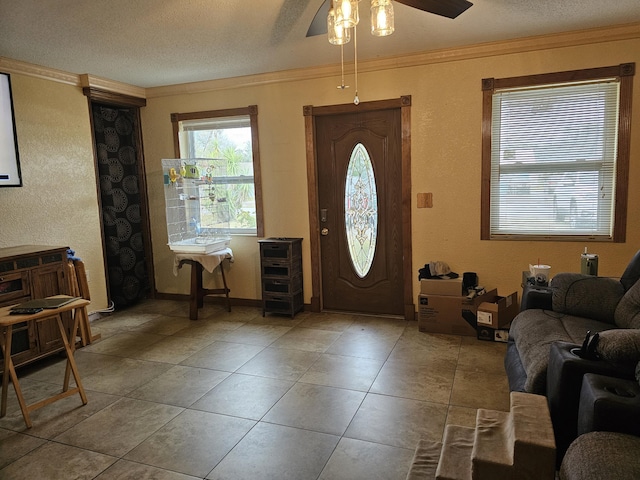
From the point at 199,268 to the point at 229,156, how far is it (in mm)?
1316

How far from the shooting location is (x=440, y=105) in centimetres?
405

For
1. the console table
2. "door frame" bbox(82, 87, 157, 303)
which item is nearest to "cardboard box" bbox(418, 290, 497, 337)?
the console table

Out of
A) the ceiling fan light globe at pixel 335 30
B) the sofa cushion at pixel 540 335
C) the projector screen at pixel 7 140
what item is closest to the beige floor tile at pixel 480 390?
the sofa cushion at pixel 540 335

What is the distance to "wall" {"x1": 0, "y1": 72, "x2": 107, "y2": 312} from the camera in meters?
3.90

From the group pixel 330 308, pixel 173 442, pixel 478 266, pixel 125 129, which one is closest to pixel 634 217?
pixel 478 266

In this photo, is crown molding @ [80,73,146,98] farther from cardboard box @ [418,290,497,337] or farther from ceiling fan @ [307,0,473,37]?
cardboard box @ [418,290,497,337]

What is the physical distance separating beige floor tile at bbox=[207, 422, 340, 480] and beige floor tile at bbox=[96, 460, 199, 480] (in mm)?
185

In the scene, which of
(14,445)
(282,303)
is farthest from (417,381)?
(14,445)

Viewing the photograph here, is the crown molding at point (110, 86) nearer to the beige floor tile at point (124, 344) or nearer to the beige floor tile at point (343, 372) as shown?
the beige floor tile at point (124, 344)

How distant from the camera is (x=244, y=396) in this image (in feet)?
9.58

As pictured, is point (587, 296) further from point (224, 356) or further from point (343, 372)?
point (224, 356)

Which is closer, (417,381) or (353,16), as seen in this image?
(353,16)

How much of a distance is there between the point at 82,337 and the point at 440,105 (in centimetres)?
390

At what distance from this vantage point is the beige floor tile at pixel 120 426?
2.41 meters
